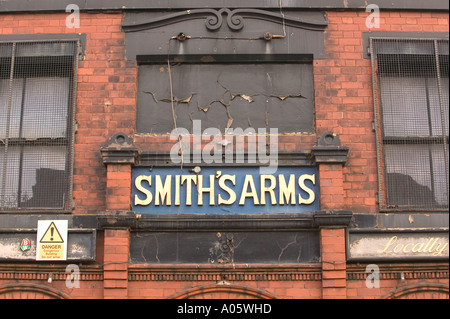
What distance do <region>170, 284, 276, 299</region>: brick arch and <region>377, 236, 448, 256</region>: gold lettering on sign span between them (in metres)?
1.96

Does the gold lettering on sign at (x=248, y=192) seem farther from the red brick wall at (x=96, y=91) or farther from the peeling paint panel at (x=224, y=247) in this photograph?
the red brick wall at (x=96, y=91)

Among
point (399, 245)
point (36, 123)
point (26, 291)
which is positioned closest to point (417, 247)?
point (399, 245)

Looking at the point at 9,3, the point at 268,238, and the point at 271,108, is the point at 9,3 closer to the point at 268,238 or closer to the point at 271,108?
the point at 271,108

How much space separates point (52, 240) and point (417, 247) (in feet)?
18.8

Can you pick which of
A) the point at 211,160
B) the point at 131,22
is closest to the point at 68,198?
the point at 211,160

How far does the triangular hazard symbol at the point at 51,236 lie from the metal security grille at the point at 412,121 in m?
5.18

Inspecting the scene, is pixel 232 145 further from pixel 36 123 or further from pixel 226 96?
pixel 36 123

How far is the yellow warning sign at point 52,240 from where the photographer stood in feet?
35.6

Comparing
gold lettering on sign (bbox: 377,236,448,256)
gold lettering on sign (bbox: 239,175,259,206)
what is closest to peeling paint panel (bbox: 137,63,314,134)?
gold lettering on sign (bbox: 239,175,259,206)

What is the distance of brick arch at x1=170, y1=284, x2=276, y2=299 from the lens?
10.7 m

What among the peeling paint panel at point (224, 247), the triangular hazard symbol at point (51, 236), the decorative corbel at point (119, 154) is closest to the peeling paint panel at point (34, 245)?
the triangular hazard symbol at point (51, 236)

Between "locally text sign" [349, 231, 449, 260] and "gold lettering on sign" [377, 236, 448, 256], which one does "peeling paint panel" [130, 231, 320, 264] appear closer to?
"locally text sign" [349, 231, 449, 260]

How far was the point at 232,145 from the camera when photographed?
11406 mm
